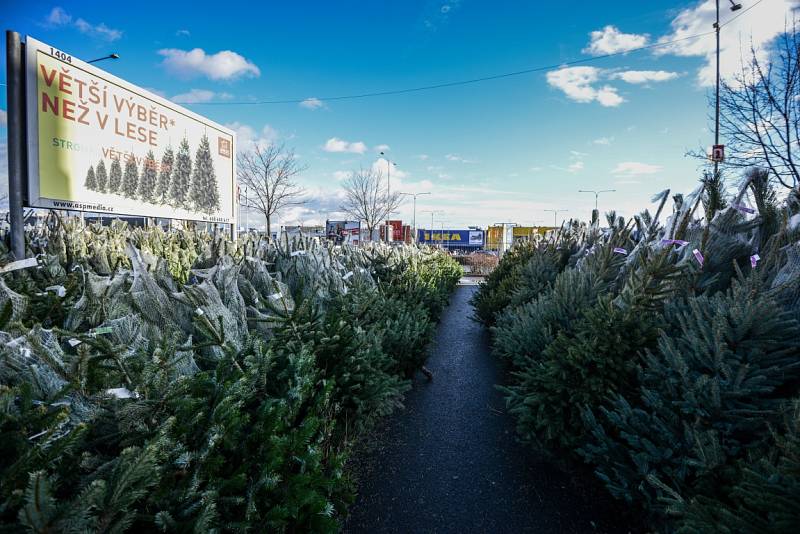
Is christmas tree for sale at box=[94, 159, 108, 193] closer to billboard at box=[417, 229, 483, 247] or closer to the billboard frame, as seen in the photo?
the billboard frame

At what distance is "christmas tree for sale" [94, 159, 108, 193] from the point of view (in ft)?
15.8

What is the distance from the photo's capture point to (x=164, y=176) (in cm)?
616

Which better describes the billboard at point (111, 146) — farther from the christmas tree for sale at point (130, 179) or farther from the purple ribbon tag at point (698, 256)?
the purple ribbon tag at point (698, 256)

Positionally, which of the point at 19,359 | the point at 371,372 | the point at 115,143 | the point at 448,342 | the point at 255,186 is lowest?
the point at 448,342

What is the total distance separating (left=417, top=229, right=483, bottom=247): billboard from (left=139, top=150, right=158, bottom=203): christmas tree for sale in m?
44.2

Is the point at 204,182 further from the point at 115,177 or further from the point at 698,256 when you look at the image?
the point at 698,256

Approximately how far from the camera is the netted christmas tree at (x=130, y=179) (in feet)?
17.4

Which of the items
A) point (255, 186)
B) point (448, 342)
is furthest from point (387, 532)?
point (255, 186)

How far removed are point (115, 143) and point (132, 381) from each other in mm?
5025

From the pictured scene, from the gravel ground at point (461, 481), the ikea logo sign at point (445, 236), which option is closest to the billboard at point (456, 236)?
the ikea logo sign at point (445, 236)

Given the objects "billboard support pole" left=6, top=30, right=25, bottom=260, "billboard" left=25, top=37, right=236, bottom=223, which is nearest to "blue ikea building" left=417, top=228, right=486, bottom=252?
"billboard" left=25, top=37, right=236, bottom=223

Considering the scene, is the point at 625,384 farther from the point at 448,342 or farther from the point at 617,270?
the point at 448,342

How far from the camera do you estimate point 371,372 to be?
3.18 m

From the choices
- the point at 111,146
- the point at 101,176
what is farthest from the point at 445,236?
the point at 101,176
